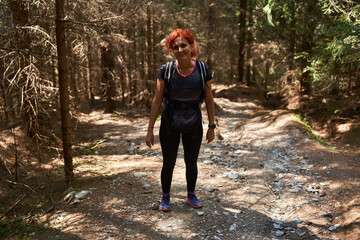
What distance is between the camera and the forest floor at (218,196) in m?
3.51

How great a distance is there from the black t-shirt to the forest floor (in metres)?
1.80

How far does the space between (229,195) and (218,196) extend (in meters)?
0.22

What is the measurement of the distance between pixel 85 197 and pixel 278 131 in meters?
6.79

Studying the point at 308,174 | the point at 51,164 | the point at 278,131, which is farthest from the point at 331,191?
the point at 51,164

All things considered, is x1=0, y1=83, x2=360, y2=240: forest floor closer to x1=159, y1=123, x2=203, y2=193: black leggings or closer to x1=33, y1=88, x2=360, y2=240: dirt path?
x1=33, y1=88, x2=360, y2=240: dirt path

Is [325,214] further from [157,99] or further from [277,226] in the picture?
[157,99]

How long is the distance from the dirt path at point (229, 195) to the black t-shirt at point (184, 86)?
1803 mm

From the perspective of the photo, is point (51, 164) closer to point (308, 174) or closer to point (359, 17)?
point (308, 174)

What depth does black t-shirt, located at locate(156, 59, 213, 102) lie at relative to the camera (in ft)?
11.2

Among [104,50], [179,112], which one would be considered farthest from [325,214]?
[104,50]

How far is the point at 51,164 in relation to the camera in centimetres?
754

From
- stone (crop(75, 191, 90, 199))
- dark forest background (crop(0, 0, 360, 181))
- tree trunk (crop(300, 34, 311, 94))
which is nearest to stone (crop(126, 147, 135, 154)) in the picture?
dark forest background (crop(0, 0, 360, 181))

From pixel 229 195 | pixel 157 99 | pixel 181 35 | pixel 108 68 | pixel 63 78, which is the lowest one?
pixel 229 195

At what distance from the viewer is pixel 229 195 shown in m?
4.62
